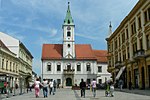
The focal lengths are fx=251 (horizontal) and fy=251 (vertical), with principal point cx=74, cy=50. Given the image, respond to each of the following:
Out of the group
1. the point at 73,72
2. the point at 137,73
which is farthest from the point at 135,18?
the point at 73,72

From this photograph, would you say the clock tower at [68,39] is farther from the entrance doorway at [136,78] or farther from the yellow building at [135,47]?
the entrance doorway at [136,78]

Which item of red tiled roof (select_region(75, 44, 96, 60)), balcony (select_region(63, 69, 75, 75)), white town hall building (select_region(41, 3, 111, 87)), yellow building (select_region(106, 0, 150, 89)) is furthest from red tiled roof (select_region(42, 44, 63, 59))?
yellow building (select_region(106, 0, 150, 89))

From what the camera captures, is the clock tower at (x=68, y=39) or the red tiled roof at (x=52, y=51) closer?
the red tiled roof at (x=52, y=51)

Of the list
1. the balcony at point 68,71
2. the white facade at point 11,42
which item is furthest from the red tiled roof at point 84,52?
the white facade at point 11,42

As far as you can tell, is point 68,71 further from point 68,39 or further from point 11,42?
point 11,42

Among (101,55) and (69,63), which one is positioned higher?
(101,55)

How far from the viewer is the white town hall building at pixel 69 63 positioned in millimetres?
73806

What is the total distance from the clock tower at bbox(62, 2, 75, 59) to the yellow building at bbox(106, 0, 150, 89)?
2260cm

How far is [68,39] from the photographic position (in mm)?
76375

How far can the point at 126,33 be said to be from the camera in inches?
1766

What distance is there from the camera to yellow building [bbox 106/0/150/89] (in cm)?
3378

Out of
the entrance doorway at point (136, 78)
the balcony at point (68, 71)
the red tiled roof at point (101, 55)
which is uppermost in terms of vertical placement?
the red tiled roof at point (101, 55)

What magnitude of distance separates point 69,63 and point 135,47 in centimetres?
3747

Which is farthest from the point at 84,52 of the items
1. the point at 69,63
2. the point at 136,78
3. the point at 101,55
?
the point at 136,78
